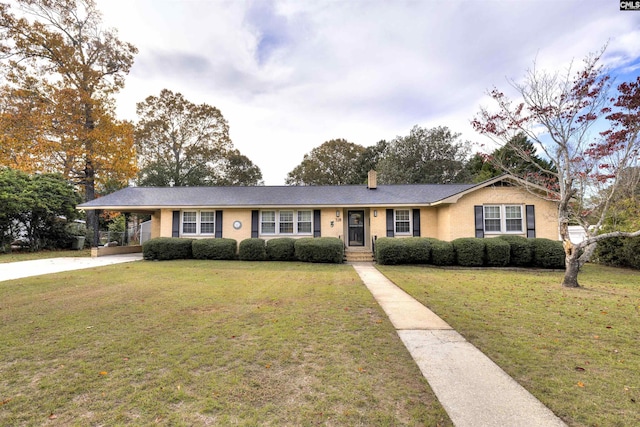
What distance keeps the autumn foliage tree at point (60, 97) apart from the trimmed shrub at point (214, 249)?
22.6 feet

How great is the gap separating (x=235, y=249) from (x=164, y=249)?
3.23 m

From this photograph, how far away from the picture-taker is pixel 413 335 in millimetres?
4352

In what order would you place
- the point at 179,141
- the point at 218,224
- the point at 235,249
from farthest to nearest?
1. the point at 179,141
2. the point at 218,224
3. the point at 235,249

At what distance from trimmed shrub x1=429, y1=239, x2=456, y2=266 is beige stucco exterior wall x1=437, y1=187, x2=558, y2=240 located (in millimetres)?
1762

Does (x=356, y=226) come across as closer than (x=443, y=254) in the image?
No

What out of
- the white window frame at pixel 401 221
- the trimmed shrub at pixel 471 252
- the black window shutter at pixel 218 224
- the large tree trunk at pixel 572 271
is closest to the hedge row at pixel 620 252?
the trimmed shrub at pixel 471 252

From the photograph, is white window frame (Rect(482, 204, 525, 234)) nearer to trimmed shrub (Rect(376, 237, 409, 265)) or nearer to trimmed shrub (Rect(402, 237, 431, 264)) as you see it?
trimmed shrub (Rect(402, 237, 431, 264))

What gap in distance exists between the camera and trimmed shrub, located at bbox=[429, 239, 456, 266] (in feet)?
40.9

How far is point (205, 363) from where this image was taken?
11.0 feet

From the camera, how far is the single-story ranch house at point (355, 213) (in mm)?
14175

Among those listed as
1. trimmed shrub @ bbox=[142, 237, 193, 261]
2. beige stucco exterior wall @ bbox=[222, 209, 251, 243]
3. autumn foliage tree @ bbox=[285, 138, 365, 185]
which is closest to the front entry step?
beige stucco exterior wall @ bbox=[222, 209, 251, 243]

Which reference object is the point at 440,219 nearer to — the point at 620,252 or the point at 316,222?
the point at 316,222

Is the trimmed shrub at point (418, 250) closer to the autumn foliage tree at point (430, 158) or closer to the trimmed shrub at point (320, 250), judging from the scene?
the trimmed shrub at point (320, 250)

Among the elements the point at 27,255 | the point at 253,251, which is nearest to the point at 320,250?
the point at 253,251
